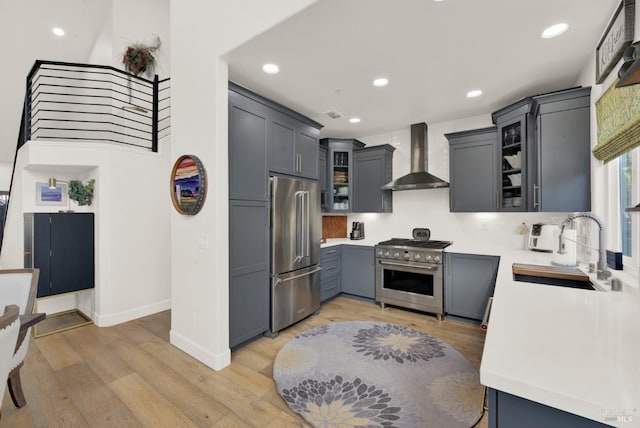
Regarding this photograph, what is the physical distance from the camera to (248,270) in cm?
274

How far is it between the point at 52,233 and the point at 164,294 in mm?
1464

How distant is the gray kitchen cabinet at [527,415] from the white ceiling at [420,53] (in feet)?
6.88

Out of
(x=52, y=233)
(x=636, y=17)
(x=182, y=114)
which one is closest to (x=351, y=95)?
(x=182, y=114)

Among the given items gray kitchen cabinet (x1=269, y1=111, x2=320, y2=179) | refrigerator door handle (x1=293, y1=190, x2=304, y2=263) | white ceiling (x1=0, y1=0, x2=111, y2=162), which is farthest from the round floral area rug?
white ceiling (x1=0, y1=0, x2=111, y2=162)

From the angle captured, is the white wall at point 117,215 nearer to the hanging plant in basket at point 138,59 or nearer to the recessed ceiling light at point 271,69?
the hanging plant in basket at point 138,59

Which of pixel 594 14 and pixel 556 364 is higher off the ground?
pixel 594 14

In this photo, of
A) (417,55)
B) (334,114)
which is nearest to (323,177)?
(334,114)

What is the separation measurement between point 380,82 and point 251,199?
179 cm

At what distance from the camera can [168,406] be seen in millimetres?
1919

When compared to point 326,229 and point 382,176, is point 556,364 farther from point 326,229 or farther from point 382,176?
point 326,229

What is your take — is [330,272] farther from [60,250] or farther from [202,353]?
[60,250]

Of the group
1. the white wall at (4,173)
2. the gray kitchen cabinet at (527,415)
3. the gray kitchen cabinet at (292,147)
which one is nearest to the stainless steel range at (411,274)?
the gray kitchen cabinet at (292,147)

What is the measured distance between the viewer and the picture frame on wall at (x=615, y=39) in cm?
164

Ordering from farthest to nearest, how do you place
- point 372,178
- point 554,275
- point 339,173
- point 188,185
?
point 339,173
point 372,178
point 188,185
point 554,275
